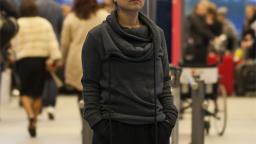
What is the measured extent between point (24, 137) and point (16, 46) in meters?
1.31

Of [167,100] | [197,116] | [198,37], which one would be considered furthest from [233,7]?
[167,100]

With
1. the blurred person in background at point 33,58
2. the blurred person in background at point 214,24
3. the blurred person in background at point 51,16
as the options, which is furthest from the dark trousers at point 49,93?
the blurred person in background at point 214,24

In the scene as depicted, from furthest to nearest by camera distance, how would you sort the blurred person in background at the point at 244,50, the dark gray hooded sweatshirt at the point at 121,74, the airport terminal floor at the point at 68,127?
the blurred person in background at the point at 244,50, the airport terminal floor at the point at 68,127, the dark gray hooded sweatshirt at the point at 121,74

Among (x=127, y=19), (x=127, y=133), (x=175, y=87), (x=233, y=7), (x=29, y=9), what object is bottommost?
(x=175, y=87)

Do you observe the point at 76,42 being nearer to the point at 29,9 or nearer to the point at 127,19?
the point at 29,9

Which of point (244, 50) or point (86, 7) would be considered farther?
point (244, 50)

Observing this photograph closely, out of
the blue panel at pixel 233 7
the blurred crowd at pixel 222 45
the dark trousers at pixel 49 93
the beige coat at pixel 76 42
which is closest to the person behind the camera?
the beige coat at pixel 76 42

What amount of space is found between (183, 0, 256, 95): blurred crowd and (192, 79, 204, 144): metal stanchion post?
5.63 m

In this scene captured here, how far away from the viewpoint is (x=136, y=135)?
158 inches

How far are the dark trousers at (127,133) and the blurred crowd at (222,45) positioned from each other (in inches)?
425

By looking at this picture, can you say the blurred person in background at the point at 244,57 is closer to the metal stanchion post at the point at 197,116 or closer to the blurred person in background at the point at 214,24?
the blurred person in background at the point at 214,24

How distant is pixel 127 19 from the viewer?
406cm

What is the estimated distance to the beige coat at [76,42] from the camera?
369 inches

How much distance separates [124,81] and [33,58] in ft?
21.6
